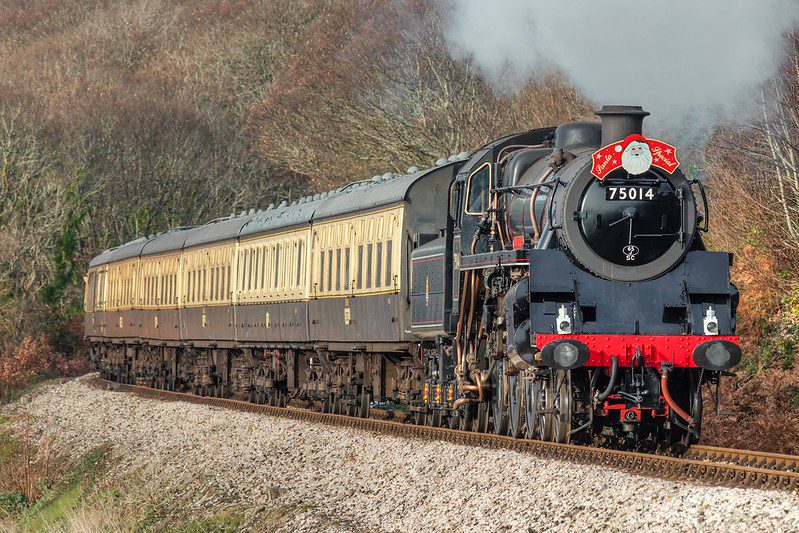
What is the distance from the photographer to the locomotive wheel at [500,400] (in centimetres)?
1415

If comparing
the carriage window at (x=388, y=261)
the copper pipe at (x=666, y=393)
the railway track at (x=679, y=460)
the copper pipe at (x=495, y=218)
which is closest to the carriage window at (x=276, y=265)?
the carriage window at (x=388, y=261)

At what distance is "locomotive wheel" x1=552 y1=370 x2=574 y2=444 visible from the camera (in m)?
12.5

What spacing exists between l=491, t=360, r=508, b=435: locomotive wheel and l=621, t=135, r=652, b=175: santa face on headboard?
2736mm

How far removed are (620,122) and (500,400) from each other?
3531mm

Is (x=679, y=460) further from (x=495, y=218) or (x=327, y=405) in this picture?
(x=327, y=405)

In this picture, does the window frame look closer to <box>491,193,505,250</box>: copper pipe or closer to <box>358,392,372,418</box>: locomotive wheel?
<box>491,193,505,250</box>: copper pipe

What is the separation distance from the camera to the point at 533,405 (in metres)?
13.4

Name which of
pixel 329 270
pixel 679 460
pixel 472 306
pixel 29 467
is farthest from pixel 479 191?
pixel 29 467

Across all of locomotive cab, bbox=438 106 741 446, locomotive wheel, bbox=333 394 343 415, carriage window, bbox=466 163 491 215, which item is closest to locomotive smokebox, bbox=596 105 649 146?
locomotive cab, bbox=438 106 741 446

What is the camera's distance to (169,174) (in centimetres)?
4566

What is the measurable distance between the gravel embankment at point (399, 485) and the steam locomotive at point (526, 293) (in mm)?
1046

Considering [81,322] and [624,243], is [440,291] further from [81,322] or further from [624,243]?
[81,322]

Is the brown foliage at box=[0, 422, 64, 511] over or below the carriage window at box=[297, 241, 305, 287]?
below

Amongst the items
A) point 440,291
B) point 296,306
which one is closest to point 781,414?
point 440,291
